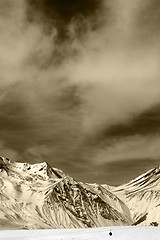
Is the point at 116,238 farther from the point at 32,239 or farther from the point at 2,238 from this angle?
the point at 2,238

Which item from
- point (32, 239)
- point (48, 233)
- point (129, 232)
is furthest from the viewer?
point (48, 233)

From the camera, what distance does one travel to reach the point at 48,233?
6031 centimetres

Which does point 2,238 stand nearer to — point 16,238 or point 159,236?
point 16,238

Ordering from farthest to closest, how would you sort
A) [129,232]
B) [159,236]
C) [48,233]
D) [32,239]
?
[48,233] < [32,239] < [129,232] < [159,236]

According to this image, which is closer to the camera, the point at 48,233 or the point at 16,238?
the point at 16,238

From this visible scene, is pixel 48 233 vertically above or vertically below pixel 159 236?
above

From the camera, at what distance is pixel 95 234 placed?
53.2 metres

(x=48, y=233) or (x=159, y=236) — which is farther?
(x=48, y=233)

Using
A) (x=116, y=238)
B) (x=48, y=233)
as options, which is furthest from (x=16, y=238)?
(x=116, y=238)

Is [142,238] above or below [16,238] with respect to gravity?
Result: below

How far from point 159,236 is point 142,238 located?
1.92 metres

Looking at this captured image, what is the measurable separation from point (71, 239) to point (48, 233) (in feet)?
28.5

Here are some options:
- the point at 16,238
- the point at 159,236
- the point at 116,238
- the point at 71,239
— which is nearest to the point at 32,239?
the point at 16,238

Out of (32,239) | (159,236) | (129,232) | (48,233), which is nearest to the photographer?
(159,236)
